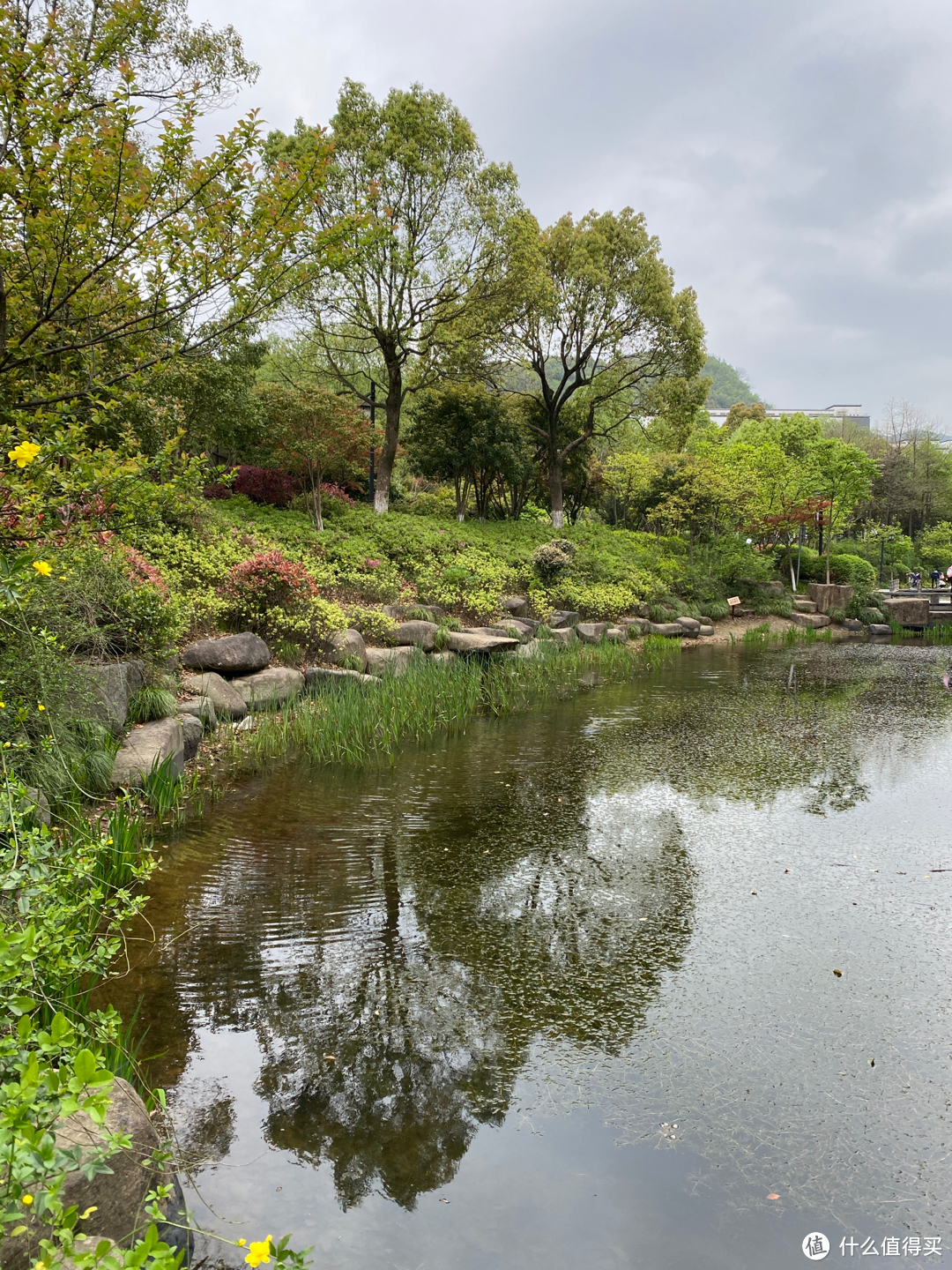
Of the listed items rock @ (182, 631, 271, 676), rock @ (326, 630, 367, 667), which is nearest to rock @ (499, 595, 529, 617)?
rock @ (326, 630, 367, 667)

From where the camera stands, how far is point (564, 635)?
1094 cm

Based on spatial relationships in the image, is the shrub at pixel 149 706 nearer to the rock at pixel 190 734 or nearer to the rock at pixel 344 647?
the rock at pixel 190 734

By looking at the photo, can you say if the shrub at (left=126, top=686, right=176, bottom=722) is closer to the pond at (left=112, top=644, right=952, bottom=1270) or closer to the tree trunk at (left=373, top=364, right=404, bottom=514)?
the pond at (left=112, top=644, right=952, bottom=1270)

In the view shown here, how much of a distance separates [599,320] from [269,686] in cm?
1232

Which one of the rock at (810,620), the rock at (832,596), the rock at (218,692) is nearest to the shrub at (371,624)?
the rock at (218,692)

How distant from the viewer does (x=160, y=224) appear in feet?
9.53

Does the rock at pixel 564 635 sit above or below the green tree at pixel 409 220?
below

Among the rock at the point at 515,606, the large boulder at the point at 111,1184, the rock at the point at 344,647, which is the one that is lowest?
the large boulder at the point at 111,1184

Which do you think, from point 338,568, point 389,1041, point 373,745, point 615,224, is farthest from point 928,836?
point 615,224

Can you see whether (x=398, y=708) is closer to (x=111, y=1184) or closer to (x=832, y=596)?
(x=111, y=1184)

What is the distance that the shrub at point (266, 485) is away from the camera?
40.3ft

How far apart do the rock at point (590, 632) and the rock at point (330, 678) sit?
5.25 metres

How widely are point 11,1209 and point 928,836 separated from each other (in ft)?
14.0

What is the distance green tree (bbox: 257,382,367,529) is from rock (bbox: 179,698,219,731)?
6.19m
